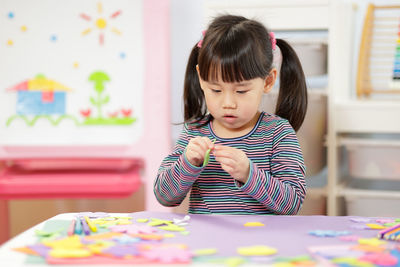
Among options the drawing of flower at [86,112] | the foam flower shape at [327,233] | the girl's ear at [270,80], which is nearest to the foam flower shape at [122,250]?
the foam flower shape at [327,233]

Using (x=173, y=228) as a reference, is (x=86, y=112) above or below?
above

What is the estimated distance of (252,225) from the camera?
2.49ft

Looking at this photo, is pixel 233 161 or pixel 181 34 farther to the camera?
pixel 181 34

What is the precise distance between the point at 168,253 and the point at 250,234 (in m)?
0.15

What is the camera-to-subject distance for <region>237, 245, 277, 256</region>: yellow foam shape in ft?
1.97

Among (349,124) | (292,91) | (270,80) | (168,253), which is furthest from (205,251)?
(349,124)

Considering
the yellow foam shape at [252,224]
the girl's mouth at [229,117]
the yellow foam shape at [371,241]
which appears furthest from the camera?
the girl's mouth at [229,117]

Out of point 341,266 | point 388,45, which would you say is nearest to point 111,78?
point 388,45

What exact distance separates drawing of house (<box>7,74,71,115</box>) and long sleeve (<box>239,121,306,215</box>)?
0.98 m

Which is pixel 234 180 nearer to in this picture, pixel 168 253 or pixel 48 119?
pixel 168 253

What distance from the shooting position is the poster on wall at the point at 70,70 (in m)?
1.84

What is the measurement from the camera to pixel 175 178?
1.00 m

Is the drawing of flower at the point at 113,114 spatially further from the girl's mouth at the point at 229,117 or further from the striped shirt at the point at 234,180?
the girl's mouth at the point at 229,117

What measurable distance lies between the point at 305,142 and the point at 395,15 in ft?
2.21
